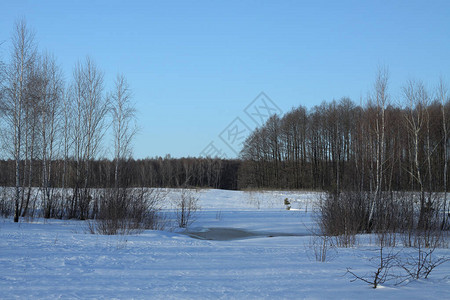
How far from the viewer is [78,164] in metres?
20.3

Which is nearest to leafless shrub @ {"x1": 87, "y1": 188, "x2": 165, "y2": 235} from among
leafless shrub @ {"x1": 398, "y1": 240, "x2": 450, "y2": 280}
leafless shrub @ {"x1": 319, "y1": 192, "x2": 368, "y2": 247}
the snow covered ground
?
the snow covered ground

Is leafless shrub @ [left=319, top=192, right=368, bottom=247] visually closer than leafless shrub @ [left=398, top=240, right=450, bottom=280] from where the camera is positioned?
No

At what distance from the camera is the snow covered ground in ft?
17.1

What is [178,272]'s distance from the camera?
6.64 metres

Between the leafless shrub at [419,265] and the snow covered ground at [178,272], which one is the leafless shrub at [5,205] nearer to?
the snow covered ground at [178,272]

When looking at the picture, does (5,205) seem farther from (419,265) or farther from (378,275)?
(419,265)

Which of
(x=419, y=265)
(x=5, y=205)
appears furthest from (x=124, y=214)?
(x=419, y=265)

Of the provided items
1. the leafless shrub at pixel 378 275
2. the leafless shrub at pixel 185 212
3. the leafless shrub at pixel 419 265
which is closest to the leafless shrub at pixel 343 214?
the leafless shrub at pixel 419 265

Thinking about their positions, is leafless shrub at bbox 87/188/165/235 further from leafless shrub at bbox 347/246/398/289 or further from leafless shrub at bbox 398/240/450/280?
leafless shrub at bbox 398/240/450/280

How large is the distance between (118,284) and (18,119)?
12.5 metres

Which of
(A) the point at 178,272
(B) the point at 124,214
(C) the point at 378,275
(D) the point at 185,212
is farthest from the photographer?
(D) the point at 185,212

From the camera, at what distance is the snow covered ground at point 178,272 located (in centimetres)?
521

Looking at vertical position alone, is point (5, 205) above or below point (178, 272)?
above

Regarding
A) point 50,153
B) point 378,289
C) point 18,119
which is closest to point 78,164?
point 50,153
